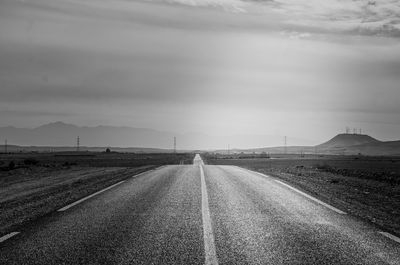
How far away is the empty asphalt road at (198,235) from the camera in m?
6.22

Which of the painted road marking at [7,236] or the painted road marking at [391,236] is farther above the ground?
the painted road marking at [7,236]

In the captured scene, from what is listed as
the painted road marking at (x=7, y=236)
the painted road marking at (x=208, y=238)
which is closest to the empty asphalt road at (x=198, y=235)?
the painted road marking at (x=208, y=238)

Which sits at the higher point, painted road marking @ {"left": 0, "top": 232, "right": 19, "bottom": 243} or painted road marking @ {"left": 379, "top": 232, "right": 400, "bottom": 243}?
painted road marking @ {"left": 0, "top": 232, "right": 19, "bottom": 243}

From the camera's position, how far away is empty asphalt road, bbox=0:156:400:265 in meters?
6.22

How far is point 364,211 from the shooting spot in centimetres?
1064

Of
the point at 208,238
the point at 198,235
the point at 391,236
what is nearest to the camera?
the point at 208,238

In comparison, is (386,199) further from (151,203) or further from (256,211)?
(151,203)

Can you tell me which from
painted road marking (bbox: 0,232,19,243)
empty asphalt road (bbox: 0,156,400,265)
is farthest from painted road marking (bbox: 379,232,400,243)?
painted road marking (bbox: 0,232,19,243)

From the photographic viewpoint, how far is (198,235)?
755 centimetres

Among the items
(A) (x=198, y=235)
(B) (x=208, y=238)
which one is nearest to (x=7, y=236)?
(A) (x=198, y=235)

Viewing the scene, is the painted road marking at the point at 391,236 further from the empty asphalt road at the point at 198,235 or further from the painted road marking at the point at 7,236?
the painted road marking at the point at 7,236

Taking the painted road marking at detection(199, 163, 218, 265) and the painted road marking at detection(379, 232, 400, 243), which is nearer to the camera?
the painted road marking at detection(199, 163, 218, 265)

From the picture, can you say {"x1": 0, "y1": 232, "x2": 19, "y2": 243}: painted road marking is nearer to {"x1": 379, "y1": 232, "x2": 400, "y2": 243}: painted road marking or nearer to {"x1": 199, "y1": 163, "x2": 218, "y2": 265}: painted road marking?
{"x1": 199, "y1": 163, "x2": 218, "y2": 265}: painted road marking

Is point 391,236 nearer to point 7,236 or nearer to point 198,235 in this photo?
point 198,235
